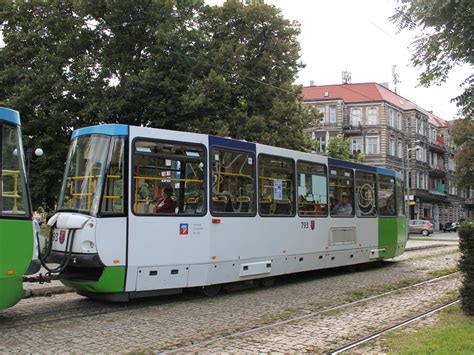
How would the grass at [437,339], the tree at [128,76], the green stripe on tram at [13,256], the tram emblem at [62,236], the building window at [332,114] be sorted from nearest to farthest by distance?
the grass at [437,339] → the green stripe on tram at [13,256] → the tram emblem at [62,236] → the tree at [128,76] → the building window at [332,114]

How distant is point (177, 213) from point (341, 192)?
610 cm

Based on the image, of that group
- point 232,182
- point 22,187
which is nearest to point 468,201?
point 232,182

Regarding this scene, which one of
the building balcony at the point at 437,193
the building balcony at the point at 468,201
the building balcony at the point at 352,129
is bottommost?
the building balcony at the point at 468,201

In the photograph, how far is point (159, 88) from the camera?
20.5m

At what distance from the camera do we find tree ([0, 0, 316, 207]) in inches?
810

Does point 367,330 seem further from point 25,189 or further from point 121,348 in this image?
point 25,189

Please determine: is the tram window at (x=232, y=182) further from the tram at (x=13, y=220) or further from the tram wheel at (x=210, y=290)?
the tram at (x=13, y=220)

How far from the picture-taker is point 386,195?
16.4 m

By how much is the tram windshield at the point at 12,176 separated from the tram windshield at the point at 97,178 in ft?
4.28

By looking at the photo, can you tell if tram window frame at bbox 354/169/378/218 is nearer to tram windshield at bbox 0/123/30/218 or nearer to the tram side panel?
the tram side panel

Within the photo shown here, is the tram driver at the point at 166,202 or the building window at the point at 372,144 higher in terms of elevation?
the building window at the point at 372,144

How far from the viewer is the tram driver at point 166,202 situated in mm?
9172

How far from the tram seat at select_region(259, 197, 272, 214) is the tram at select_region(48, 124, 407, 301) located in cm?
2

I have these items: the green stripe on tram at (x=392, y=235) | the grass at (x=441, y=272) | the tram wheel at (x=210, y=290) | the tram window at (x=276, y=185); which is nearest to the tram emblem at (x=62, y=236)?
the tram wheel at (x=210, y=290)
